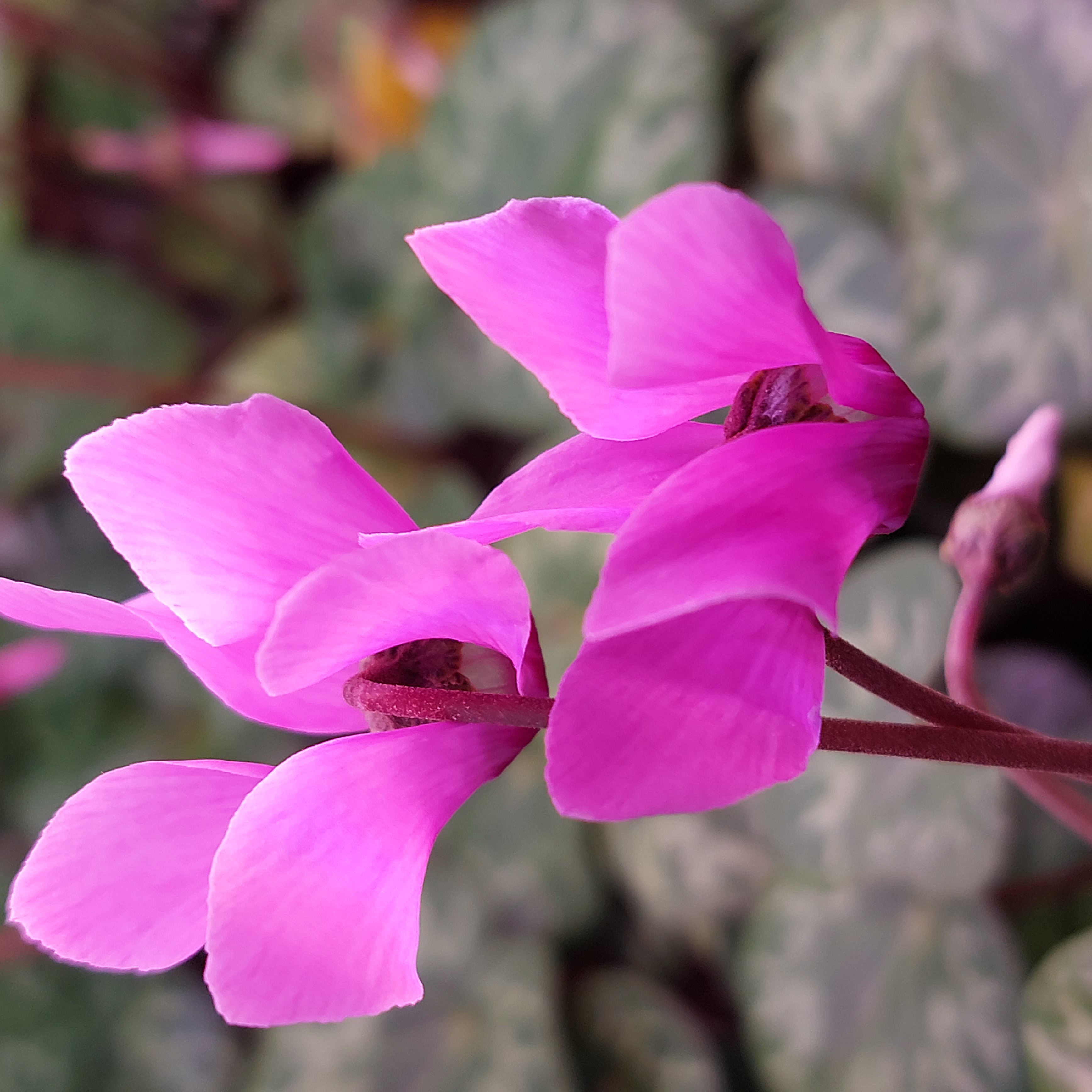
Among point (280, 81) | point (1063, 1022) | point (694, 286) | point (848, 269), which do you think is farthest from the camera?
point (280, 81)

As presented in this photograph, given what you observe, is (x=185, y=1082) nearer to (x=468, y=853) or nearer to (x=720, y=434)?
(x=468, y=853)

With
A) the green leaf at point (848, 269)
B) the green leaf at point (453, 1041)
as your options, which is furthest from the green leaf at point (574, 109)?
the green leaf at point (453, 1041)

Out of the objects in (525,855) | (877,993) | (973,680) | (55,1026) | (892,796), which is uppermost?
(973,680)

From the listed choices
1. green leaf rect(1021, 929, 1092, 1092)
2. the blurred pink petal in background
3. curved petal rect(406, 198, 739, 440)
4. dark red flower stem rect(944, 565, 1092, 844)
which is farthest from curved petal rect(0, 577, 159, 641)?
the blurred pink petal in background

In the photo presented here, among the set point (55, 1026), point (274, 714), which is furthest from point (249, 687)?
point (55, 1026)

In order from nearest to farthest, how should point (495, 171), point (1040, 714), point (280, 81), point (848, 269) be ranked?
point (1040, 714) < point (848, 269) < point (495, 171) < point (280, 81)

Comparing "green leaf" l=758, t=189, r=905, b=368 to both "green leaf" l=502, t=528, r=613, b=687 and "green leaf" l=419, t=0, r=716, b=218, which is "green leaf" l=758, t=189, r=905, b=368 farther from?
"green leaf" l=502, t=528, r=613, b=687

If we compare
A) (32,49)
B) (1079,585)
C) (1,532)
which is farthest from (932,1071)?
(32,49)

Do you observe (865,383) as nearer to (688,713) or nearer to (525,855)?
(688,713)
